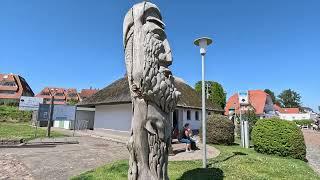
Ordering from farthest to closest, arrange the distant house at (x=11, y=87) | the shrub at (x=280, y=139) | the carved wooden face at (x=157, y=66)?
the distant house at (x=11, y=87) < the shrub at (x=280, y=139) < the carved wooden face at (x=157, y=66)

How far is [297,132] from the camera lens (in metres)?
12.6

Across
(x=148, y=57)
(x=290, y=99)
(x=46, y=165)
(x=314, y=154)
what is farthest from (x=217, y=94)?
(x=290, y=99)

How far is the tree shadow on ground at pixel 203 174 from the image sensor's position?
7.21 metres

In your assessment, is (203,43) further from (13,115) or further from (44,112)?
(13,115)

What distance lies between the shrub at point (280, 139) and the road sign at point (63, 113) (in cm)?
1565

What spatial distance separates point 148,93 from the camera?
4195 mm

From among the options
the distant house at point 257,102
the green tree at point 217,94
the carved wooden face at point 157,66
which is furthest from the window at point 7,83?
the carved wooden face at point 157,66

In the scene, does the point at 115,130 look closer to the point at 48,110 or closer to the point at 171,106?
the point at 48,110

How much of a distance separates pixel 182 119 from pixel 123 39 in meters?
20.7

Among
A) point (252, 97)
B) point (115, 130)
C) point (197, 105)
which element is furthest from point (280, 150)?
point (252, 97)

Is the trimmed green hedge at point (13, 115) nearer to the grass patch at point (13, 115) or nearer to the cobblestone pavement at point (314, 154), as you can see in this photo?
the grass patch at point (13, 115)

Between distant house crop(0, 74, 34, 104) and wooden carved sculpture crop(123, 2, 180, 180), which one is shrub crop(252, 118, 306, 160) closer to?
wooden carved sculpture crop(123, 2, 180, 180)

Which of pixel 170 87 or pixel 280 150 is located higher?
pixel 170 87

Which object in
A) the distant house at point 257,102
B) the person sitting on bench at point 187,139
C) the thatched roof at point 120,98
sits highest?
the distant house at point 257,102
